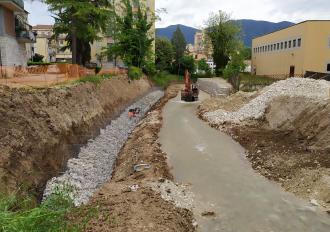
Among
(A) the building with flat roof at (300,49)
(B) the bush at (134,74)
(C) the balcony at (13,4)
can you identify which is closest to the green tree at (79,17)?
(C) the balcony at (13,4)

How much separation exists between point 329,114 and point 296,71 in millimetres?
32820

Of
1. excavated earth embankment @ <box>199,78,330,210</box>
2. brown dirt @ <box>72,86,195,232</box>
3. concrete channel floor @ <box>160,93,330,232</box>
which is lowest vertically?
concrete channel floor @ <box>160,93,330,232</box>

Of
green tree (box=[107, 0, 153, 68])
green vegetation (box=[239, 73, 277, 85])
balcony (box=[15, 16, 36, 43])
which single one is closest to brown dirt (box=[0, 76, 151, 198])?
balcony (box=[15, 16, 36, 43])

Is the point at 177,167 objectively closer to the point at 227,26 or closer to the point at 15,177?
the point at 15,177

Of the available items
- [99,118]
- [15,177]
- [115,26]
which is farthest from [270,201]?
[115,26]

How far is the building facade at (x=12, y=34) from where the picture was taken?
30859mm

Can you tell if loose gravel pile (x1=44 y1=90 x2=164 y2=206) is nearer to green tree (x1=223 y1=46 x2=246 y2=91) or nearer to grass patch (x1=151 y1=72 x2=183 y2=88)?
green tree (x1=223 y1=46 x2=246 y2=91)

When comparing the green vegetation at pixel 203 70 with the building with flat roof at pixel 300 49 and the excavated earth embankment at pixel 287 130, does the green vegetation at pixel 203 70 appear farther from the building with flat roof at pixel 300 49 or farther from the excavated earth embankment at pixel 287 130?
the excavated earth embankment at pixel 287 130

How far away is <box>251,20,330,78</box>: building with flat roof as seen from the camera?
4438cm

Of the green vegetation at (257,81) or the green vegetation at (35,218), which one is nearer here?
the green vegetation at (35,218)

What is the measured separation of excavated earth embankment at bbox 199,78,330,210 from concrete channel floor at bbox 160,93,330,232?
2.20 feet

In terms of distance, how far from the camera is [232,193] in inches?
489

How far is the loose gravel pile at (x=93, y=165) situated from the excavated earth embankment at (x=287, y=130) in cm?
642

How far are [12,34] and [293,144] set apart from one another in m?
27.9
